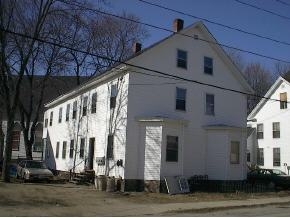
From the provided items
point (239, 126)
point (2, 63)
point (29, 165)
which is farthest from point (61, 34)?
point (239, 126)

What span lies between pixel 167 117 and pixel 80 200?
26.8 ft

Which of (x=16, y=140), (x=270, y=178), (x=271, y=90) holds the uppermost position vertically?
(x=271, y=90)

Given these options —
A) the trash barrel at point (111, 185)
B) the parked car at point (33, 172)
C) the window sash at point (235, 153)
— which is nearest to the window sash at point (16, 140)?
the parked car at point (33, 172)

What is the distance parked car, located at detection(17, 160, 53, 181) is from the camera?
2788 cm

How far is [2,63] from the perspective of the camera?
94.9ft

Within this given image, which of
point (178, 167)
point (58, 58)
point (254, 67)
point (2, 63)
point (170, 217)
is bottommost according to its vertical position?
point (170, 217)

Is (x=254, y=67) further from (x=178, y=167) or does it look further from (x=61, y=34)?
(x=178, y=167)

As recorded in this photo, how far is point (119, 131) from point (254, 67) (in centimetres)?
3923

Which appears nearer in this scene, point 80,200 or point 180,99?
point 80,200

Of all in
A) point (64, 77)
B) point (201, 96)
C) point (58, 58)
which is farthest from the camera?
point (64, 77)

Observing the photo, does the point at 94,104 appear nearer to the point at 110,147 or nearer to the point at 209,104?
the point at 110,147

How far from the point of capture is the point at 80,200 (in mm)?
19156

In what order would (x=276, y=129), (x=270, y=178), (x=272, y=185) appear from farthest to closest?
(x=276, y=129), (x=270, y=178), (x=272, y=185)

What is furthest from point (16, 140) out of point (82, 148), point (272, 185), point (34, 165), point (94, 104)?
point (272, 185)
